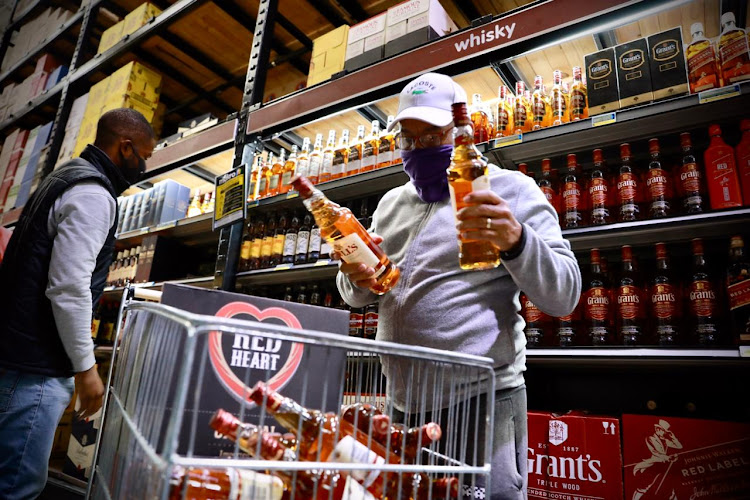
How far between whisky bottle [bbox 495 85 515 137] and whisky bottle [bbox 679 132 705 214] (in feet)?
2.43

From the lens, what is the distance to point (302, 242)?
2.85 metres

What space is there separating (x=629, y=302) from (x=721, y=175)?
56 cm

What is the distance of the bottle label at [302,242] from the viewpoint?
2.83 metres

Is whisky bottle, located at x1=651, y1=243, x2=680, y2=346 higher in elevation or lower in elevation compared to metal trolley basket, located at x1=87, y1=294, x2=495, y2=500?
higher

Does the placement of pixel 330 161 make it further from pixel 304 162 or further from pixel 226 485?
pixel 226 485

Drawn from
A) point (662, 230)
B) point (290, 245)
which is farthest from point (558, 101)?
point (290, 245)

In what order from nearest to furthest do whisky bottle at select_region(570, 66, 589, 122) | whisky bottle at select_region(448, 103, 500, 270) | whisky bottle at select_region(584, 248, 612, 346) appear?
1. whisky bottle at select_region(448, 103, 500, 270)
2. whisky bottle at select_region(584, 248, 612, 346)
3. whisky bottle at select_region(570, 66, 589, 122)

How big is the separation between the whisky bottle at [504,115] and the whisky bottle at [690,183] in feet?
2.43

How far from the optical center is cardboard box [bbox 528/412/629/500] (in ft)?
5.57

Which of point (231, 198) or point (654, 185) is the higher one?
point (231, 198)

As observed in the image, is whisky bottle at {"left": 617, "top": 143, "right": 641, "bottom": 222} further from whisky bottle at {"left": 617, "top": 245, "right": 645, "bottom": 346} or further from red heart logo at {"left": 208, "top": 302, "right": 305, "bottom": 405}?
red heart logo at {"left": 208, "top": 302, "right": 305, "bottom": 405}

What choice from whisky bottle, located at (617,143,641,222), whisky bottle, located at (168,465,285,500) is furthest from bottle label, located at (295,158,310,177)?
whisky bottle, located at (168,465,285,500)

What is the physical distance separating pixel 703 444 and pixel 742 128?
1126 mm

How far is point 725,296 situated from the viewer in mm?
1840
